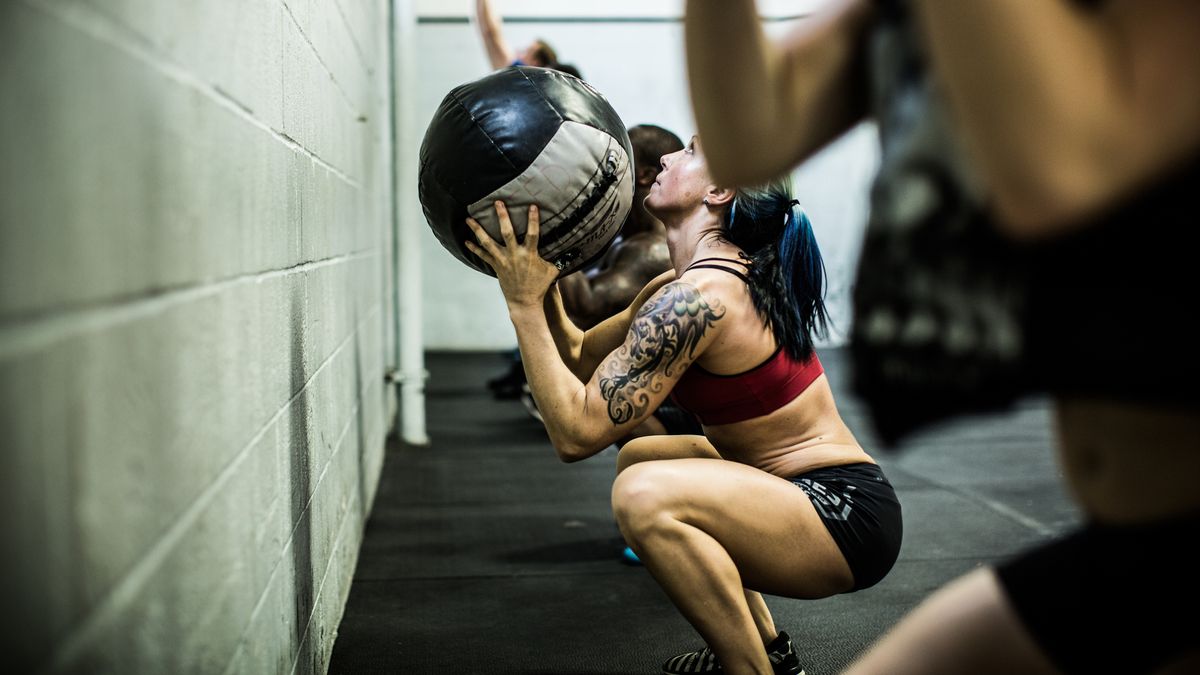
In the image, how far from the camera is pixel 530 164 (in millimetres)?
1875

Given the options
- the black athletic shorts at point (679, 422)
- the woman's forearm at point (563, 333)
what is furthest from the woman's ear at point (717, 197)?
the black athletic shorts at point (679, 422)

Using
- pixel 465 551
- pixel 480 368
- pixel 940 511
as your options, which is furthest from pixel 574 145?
pixel 480 368

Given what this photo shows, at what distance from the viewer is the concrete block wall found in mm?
729

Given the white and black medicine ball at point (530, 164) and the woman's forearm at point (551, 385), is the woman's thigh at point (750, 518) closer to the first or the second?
the woman's forearm at point (551, 385)

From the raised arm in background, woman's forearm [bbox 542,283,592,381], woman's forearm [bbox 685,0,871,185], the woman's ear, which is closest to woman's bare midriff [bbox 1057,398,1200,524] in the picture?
woman's forearm [bbox 685,0,871,185]

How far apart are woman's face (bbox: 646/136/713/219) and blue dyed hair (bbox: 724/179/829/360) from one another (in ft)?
0.31

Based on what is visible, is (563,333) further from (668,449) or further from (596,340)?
(668,449)

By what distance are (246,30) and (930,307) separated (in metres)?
1.04

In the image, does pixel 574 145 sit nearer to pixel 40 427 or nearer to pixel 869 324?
pixel 869 324

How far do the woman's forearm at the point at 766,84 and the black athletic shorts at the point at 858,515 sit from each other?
1108mm

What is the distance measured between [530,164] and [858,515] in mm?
902

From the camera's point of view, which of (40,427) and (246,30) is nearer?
(40,427)

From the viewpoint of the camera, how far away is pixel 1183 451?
2.56ft

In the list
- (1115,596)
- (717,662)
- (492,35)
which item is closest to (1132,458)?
(1115,596)
